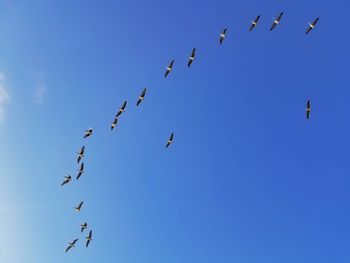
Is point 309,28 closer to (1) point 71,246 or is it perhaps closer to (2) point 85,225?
(2) point 85,225

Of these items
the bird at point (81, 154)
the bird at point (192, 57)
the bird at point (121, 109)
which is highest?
the bird at point (192, 57)

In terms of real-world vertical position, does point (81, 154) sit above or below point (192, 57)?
below

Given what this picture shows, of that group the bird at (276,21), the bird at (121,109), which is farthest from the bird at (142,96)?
the bird at (276,21)

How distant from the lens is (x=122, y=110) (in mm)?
90500

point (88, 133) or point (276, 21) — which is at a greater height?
point (276, 21)

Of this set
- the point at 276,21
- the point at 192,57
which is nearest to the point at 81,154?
the point at 192,57

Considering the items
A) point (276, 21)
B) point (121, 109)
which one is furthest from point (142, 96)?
point (276, 21)

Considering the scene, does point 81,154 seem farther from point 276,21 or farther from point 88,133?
point 276,21

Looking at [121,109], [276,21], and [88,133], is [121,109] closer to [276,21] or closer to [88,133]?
[88,133]

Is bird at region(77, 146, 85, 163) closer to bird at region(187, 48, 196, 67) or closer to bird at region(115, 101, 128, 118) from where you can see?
bird at region(115, 101, 128, 118)

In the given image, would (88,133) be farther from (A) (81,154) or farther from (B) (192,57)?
(B) (192,57)

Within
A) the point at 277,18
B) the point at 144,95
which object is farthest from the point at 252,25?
the point at 144,95

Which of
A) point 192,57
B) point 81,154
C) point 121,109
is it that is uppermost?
point 192,57

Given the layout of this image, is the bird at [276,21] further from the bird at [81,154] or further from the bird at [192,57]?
the bird at [81,154]
